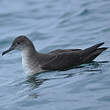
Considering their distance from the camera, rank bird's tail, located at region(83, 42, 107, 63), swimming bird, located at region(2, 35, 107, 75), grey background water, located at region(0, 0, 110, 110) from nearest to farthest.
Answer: grey background water, located at region(0, 0, 110, 110)
swimming bird, located at region(2, 35, 107, 75)
bird's tail, located at region(83, 42, 107, 63)

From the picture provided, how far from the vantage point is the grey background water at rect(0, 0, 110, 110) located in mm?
10406

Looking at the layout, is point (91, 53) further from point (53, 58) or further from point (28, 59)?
point (28, 59)

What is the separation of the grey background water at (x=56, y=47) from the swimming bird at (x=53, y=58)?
0.18 m

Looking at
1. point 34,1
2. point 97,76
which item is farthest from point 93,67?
point 34,1

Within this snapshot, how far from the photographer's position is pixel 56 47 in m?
14.9

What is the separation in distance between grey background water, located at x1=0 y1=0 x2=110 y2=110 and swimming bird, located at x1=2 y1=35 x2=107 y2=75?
6.9 inches

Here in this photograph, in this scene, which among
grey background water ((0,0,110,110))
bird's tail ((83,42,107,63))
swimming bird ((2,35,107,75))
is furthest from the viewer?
bird's tail ((83,42,107,63))

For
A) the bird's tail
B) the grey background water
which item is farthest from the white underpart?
the bird's tail

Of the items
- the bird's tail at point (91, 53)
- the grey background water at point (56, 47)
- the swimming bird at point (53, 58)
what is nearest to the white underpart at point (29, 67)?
the swimming bird at point (53, 58)

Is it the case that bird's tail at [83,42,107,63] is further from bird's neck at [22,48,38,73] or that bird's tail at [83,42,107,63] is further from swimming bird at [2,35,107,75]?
bird's neck at [22,48,38,73]

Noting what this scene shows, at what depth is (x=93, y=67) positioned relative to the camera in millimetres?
12312

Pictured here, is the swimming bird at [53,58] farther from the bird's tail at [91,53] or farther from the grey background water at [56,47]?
the grey background water at [56,47]

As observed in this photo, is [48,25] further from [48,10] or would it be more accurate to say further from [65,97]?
[65,97]

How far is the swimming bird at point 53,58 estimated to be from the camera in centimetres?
1256
